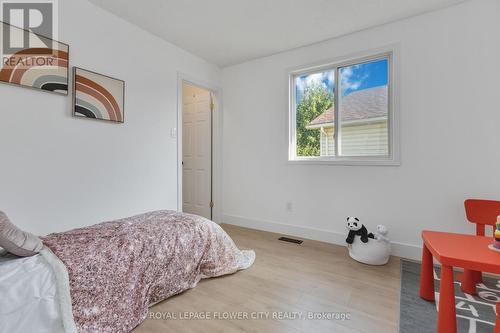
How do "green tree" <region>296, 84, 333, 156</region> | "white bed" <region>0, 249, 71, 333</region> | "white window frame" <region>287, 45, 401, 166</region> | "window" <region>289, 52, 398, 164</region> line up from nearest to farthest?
"white bed" <region>0, 249, 71, 333</region> → "white window frame" <region>287, 45, 401, 166</region> → "window" <region>289, 52, 398, 164</region> → "green tree" <region>296, 84, 333, 156</region>

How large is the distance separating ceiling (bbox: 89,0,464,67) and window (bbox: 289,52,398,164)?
435mm

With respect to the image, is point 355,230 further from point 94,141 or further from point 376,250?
point 94,141

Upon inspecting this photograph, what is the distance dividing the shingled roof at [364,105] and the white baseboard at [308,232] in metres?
1.43

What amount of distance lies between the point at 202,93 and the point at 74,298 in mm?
3331

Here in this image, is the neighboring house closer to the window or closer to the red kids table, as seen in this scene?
the window

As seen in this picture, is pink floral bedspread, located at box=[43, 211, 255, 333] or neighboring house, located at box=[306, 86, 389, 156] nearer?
pink floral bedspread, located at box=[43, 211, 255, 333]

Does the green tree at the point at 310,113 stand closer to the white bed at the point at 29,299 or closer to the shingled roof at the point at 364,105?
the shingled roof at the point at 364,105

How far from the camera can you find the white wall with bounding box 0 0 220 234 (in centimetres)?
190

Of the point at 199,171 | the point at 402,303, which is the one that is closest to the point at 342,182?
the point at 402,303

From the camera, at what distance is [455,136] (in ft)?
7.55

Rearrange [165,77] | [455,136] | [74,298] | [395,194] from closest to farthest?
[74,298]
[455,136]
[395,194]
[165,77]

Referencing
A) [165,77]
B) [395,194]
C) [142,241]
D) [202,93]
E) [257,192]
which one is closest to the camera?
[142,241]

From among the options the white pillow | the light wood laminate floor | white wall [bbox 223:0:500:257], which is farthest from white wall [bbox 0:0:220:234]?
white wall [bbox 223:0:500:257]

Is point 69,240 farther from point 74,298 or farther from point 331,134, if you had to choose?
point 331,134
